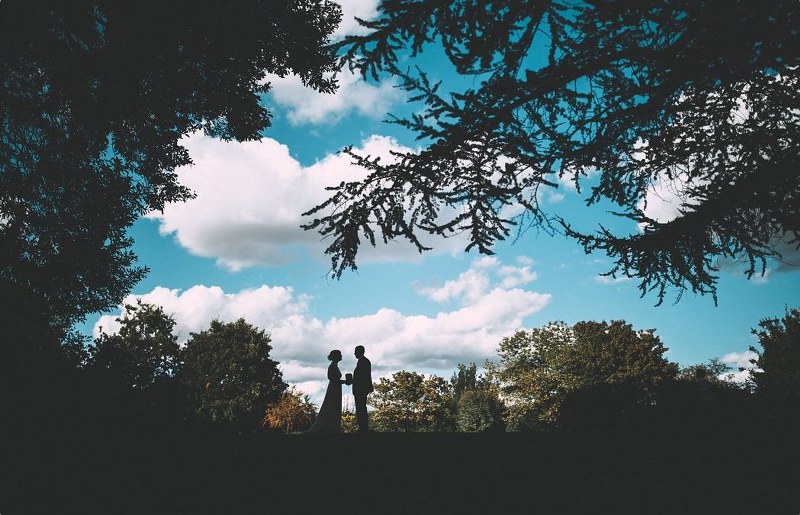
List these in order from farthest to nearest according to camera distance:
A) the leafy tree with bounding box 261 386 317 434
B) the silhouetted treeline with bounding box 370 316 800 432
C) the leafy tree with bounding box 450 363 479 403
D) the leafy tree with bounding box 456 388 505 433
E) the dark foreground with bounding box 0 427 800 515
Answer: the leafy tree with bounding box 450 363 479 403
the leafy tree with bounding box 456 388 505 433
the leafy tree with bounding box 261 386 317 434
the silhouetted treeline with bounding box 370 316 800 432
the dark foreground with bounding box 0 427 800 515

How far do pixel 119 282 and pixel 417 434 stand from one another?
29.2ft

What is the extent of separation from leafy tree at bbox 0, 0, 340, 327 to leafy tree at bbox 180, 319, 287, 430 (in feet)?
125

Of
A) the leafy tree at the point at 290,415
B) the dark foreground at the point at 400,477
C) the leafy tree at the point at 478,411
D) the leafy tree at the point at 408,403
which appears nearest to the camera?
the dark foreground at the point at 400,477

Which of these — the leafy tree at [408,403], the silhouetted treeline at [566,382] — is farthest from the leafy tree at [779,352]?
the leafy tree at [408,403]

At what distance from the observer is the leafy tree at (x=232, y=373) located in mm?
43531

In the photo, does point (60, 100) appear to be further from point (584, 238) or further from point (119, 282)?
point (584, 238)

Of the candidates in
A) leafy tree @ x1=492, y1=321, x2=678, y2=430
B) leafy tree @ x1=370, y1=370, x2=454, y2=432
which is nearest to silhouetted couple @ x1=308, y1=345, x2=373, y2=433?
leafy tree @ x1=492, y1=321, x2=678, y2=430

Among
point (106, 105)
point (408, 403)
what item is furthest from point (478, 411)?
point (106, 105)

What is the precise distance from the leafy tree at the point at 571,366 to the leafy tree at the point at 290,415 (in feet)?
81.8

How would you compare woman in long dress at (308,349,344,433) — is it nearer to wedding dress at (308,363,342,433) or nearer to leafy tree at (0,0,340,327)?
wedding dress at (308,363,342,433)

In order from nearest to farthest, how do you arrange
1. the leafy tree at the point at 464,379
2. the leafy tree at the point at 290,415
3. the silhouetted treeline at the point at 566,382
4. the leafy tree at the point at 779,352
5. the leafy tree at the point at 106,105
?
the leafy tree at the point at 106,105, the silhouetted treeline at the point at 566,382, the leafy tree at the point at 779,352, the leafy tree at the point at 290,415, the leafy tree at the point at 464,379

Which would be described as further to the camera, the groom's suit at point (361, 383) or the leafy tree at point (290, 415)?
the leafy tree at point (290, 415)

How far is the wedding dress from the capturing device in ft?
31.1

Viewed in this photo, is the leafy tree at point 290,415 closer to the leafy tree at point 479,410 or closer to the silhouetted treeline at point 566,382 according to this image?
the silhouetted treeline at point 566,382
